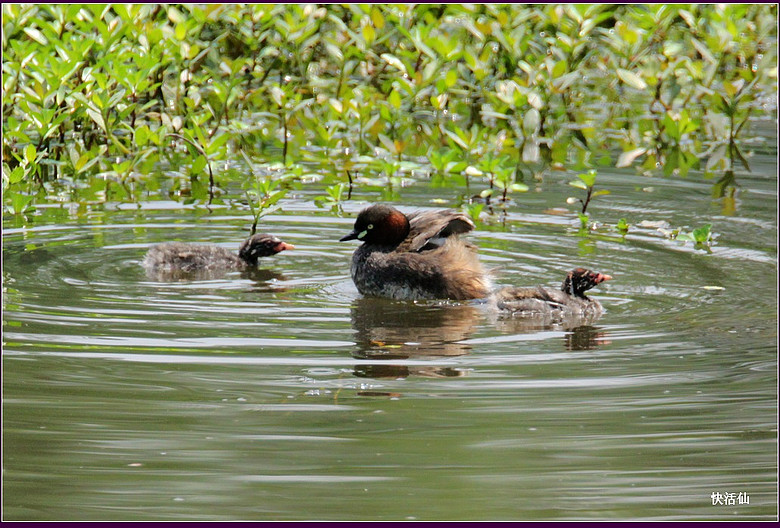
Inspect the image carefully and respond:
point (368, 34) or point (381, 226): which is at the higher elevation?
point (368, 34)

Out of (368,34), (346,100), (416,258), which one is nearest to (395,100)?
(346,100)

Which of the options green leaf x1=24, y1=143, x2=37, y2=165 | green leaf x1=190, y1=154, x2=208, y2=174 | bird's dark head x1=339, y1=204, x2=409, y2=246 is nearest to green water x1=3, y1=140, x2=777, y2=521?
bird's dark head x1=339, y1=204, x2=409, y2=246

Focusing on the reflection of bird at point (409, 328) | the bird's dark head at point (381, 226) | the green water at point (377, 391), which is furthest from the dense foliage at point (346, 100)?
the reflection of bird at point (409, 328)

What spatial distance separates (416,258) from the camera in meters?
7.40

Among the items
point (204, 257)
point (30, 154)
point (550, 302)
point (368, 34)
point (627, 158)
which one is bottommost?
point (550, 302)

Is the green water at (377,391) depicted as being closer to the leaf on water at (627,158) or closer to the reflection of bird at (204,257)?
the reflection of bird at (204,257)

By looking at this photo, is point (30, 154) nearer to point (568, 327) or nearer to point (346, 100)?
point (346, 100)

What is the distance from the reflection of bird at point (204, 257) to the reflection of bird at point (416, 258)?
0.67 m

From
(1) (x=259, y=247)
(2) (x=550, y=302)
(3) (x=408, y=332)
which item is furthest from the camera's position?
(1) (x=259, y=247)

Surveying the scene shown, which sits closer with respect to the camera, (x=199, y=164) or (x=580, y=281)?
(x=580, y=281)

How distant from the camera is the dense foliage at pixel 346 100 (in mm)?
10078

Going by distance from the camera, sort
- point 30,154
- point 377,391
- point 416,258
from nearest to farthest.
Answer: point 377,391 < point 416,258 < point 30,154

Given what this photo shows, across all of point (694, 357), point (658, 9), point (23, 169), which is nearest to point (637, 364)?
point (694, 357)

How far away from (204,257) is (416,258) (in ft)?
5.28
